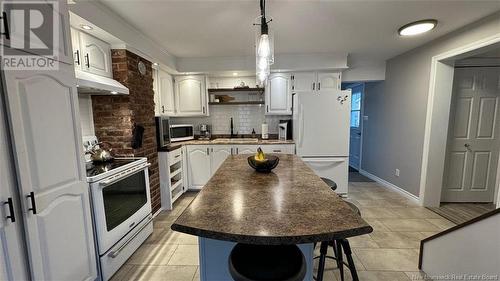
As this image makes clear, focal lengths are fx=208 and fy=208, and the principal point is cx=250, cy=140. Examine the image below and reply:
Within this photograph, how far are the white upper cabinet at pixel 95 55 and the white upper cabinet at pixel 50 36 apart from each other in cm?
69

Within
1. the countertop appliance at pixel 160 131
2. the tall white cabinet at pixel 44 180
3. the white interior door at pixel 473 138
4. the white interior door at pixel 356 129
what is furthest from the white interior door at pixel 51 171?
the white interior door at pixel 356 129

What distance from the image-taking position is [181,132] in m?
3.80

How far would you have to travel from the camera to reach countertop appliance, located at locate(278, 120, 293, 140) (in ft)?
12.4

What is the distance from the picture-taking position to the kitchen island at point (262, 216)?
83 centimetres

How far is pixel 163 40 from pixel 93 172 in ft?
6.31

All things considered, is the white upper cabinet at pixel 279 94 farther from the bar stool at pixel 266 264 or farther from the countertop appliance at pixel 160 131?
the bar stool at pixel 266 264

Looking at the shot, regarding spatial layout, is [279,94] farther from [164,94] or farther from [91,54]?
[91,54]

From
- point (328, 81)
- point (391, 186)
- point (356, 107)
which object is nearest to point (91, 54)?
point (328, 81)

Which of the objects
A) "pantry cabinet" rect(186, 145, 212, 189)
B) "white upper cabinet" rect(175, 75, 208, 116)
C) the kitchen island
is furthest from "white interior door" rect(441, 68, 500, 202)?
"white upper cabinet" rect(175, 75, 208, 116)

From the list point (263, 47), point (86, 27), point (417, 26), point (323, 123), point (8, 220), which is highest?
point (417, 26)

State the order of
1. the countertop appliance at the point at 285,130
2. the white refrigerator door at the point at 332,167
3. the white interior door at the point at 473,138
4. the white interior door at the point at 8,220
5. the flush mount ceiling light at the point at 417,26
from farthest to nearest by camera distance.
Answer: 1. the countertop appliance at the point at 285,130
2. the white refrigerator door at the point at 332,167
3. the white interior door at the point at 473,138
4. the flush mount ceiling light at the point at 417,26
5. the white interior door at the point at 8,220

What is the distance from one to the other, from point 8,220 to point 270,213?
129 centimetres

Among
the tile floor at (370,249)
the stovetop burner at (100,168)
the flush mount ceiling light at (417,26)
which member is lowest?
the tile floor at (370,249)

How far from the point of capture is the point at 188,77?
3793mm
